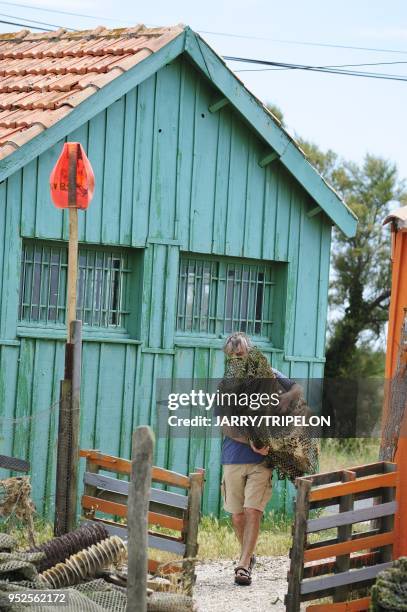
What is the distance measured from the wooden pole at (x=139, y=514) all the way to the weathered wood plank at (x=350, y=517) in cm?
208

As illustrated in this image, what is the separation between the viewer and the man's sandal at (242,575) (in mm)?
9500

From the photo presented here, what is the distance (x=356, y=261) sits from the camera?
86.7 feet

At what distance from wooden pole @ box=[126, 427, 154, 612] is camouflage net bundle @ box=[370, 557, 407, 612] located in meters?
1.69

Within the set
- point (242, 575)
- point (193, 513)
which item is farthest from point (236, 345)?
point (242, 575)

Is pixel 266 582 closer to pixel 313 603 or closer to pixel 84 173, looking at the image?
pixel 313 603

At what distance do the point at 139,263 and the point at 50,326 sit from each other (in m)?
1.17

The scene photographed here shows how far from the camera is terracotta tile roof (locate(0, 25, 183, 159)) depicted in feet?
36.1

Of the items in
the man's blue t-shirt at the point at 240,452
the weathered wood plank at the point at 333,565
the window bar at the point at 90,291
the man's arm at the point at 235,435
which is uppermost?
the window bar at the point at 90,291

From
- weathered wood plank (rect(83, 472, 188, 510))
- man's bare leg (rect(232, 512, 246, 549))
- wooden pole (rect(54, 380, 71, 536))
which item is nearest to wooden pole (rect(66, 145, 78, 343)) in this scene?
wooden pole (rect(54, 380, 71, 536))

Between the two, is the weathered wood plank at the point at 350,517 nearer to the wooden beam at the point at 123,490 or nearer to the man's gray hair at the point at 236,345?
the wooden beam at the point at 123,490

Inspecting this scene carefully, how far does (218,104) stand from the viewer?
12391mm

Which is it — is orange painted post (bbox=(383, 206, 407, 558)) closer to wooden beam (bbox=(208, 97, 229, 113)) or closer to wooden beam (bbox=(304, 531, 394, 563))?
wooden beam (bbox=(304, 531, 394, 563))

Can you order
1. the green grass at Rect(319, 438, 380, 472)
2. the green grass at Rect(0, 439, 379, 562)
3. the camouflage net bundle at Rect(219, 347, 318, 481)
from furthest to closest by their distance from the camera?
the green grass at Rect(319, 438, 380, 472)
the green grass at Rect(0, 439, 379, 562)
the camouflage net bundle at Rect(219, 347, 318, 481)

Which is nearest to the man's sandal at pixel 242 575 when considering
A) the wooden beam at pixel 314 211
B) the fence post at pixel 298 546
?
the fence post at pixel 298 546
